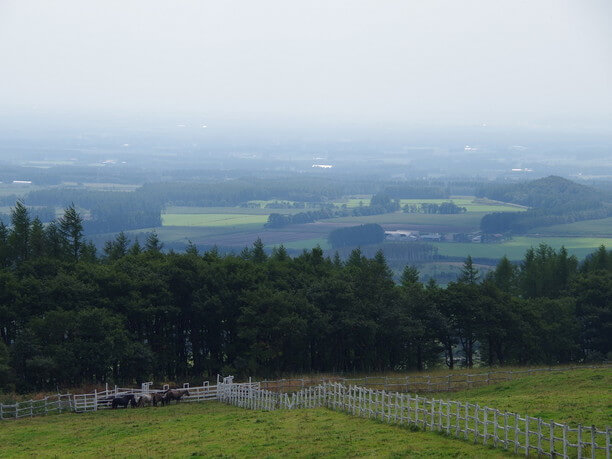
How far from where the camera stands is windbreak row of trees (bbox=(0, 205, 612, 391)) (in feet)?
171

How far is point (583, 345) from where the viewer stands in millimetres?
67250

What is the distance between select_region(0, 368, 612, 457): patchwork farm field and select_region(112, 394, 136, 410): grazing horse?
1386mm

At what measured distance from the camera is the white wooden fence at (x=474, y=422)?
2295 cm

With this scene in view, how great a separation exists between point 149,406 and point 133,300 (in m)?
13.8

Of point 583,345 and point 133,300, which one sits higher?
point 133,300

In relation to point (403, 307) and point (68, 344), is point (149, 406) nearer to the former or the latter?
point (68, 344)

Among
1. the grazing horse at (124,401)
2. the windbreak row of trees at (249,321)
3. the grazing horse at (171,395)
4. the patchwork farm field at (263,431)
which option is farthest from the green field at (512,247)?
the patchwork farm field at (263,431)

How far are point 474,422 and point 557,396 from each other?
33.4 ft

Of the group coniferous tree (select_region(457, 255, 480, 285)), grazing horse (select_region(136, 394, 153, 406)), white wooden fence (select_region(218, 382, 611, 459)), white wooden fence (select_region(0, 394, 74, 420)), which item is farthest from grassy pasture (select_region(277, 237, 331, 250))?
white wooden fence (select_region(218, 382, 611, 459))

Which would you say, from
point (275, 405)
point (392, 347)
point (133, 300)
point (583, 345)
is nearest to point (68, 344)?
point (133, 300)

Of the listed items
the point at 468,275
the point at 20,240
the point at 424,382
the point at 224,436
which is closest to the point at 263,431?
the point at 224,436

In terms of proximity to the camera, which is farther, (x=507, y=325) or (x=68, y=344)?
(x=507, y=325)

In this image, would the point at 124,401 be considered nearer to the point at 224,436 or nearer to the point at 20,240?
the point at 224,436

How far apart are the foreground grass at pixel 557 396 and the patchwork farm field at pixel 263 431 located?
4 cm
